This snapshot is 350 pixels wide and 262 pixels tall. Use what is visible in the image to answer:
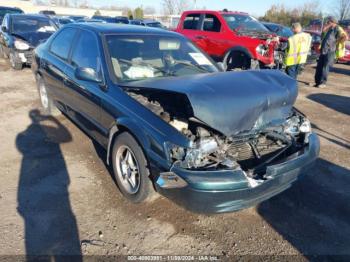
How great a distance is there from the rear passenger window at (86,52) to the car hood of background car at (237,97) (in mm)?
694

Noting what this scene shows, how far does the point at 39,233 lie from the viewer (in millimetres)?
2916

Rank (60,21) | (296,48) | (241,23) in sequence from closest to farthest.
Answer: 1. (296,48)
2. (241,23)
3. (60,21)

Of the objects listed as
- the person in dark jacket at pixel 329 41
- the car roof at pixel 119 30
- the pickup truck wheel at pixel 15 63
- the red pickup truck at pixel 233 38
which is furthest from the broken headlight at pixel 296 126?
the pickup truck wheel at pixel 15 63

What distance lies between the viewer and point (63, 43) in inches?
191

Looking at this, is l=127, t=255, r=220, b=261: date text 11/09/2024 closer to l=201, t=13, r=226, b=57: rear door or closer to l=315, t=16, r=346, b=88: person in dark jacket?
l=201, t=13, r=226, b=57: rear door

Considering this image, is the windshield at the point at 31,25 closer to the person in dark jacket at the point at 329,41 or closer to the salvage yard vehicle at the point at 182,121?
the salvage yard vehicle at the point at 182,121

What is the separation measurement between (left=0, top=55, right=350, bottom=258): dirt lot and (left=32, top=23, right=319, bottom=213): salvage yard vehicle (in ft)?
1.14

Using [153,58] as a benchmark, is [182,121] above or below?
below

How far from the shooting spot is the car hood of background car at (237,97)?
289 centimetres

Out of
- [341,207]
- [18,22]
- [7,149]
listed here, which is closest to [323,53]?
[341,207]

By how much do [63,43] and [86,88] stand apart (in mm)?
1357

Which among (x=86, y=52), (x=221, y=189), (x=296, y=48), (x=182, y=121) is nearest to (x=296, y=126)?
(x=182, y=121)

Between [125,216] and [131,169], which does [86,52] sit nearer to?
[131,169]

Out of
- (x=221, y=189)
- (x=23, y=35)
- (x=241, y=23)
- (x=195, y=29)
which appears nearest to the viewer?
(x=221, y=189)
